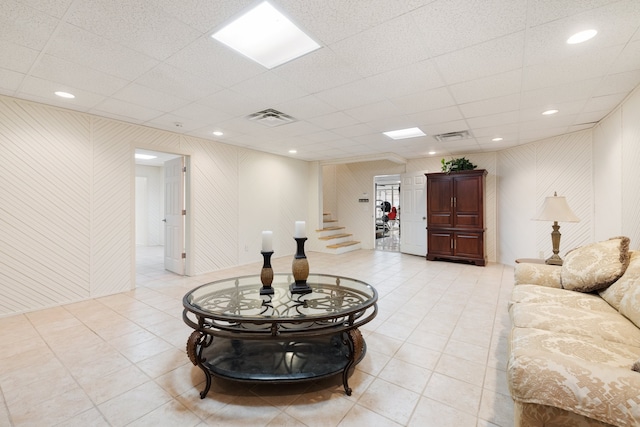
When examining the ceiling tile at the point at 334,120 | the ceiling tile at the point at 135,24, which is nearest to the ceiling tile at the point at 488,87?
the ceiling tile at the point at 334,120

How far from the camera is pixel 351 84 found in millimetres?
2795

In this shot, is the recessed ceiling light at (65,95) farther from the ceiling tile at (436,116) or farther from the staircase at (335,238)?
the staircase at (335,238)

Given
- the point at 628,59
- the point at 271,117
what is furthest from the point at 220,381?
the point at 628,59

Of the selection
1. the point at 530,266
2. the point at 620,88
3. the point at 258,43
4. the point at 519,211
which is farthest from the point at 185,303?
the point at 519,211

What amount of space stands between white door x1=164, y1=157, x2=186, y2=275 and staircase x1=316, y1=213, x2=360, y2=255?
11.7 feet

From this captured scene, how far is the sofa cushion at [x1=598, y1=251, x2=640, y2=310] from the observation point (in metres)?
1.91

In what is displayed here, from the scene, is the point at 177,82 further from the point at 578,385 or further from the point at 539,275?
the point at 539,275

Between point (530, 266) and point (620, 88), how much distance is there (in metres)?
2.05

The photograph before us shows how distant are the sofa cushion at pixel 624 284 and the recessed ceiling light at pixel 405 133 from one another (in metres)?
3.07

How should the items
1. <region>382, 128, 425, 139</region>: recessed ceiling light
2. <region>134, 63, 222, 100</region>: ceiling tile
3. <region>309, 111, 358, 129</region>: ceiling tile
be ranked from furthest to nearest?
<region>382, 128, 425, 139</region>: recessed ceiling light, <region>309, 111, 358, 129</region>: ceiling tile, <region>134, 63, 222, 100</region>: ceiling tile

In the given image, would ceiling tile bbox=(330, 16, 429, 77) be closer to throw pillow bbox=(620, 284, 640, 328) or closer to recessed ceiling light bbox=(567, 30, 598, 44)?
recessed ceiling light bbox=(567, 30, 598, 44)

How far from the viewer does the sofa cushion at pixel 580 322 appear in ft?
Result: 5.27

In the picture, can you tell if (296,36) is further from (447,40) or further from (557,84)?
(557,84)

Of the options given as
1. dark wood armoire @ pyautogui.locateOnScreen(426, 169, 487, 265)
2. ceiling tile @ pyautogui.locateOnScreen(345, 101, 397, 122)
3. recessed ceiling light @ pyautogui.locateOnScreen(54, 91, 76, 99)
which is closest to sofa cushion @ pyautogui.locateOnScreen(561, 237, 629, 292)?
ceiling tile @ pyautogui.locateOnScreen(345, 101, 397, 122)
